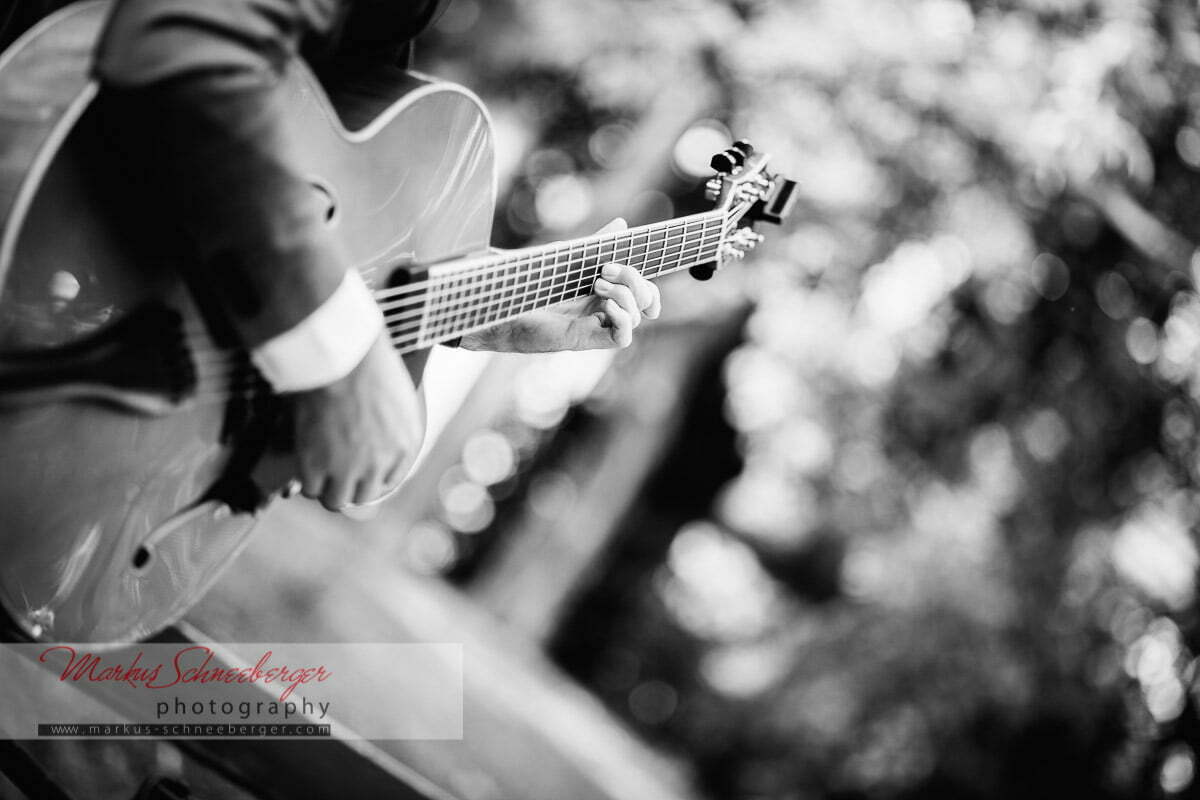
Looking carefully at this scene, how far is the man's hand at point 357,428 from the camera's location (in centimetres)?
131

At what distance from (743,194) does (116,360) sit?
4.54ft

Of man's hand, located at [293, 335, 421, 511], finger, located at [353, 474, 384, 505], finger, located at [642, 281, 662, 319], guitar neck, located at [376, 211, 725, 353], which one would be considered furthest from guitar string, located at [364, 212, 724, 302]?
finger, located at [353, 474, 384, 505]

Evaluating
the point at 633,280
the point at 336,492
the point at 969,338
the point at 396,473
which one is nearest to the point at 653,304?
the point at 633,280

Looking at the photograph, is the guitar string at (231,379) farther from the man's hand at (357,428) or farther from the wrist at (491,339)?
the wrist at (491,339)

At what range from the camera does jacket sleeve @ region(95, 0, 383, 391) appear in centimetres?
104

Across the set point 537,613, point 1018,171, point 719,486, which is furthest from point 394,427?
point 719,486

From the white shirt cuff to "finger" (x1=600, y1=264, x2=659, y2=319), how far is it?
65 centimetres

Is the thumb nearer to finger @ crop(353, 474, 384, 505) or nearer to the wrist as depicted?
the wrist

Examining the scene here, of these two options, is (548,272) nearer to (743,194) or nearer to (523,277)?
(523,277)

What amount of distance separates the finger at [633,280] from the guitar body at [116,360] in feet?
1.25

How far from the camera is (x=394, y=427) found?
1368 mm

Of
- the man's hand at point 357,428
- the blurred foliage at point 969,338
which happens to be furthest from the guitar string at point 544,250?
the blurred foliage at point 969,338

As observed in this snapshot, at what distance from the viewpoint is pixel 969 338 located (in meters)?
5.98

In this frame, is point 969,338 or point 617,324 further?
point 969,338
